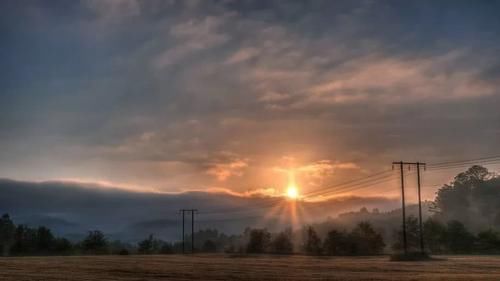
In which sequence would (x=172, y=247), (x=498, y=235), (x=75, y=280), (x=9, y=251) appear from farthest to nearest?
1. (x=172, y=247)
2. (x=9, y=251)
3. (x=498, y=235)
4. (x=75, y=280)

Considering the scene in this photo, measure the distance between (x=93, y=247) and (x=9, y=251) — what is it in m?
24.5

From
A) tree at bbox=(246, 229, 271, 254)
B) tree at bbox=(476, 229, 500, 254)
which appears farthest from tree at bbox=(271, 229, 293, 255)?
tree at bbox=(476, 229, 500, 254)

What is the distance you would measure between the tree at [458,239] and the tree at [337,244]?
24679 mm

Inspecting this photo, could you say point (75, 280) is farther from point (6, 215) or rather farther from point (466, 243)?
point (6, 215)

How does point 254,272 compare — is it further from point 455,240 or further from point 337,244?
point 455,240

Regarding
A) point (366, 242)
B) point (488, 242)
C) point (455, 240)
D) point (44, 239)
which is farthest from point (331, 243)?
point (44, 239)

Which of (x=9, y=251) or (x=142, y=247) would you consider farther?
(x=142, y=247)

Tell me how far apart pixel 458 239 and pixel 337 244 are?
96.5 feet

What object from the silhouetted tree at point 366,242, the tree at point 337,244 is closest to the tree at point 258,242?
the tree at point 337,244

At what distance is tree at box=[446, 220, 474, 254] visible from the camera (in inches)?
5091

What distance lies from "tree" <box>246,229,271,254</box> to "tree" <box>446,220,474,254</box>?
48.8 meters

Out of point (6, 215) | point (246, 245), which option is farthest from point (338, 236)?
point (6, 215)

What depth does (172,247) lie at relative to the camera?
179500 millimetres

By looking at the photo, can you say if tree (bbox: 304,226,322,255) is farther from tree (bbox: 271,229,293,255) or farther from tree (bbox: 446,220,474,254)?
tree (bbox: 446,220,474,254)
